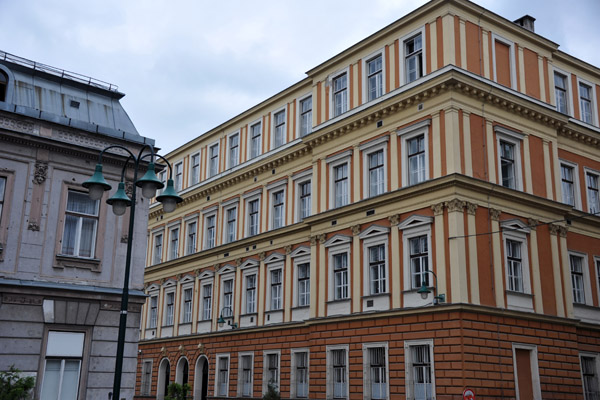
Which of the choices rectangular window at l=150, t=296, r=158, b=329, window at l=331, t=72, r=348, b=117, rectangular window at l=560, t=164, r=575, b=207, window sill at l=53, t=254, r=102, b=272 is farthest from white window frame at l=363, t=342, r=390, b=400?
rectangular window at l=150, t=296, r=158, b=329

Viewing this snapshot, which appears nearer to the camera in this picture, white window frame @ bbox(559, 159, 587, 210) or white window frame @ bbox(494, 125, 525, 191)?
white window frame @ bbox(494, 125, 525, 191)

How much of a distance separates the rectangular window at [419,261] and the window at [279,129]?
13.0 metres

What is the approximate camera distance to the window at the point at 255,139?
39938mm

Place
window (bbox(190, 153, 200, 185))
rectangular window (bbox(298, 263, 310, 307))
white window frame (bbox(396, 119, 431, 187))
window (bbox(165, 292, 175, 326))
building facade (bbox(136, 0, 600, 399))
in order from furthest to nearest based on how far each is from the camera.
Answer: window (bbox(190, 153, 200, 185))
window (bbox(165, 292, 175, 326))
rectangular window (bbox(298, 263, 310, 307))
white window frame (bbox(396, 119, 431, 187))
building facade (bbox(136, 0, 600, 399))

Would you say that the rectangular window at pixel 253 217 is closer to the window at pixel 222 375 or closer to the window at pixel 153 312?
the window at pixel 222 375

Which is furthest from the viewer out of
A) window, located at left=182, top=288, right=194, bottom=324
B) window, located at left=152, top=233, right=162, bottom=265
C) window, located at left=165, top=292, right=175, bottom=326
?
window, located at left=152, top=233, right=162, bottom=265

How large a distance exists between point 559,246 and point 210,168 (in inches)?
915

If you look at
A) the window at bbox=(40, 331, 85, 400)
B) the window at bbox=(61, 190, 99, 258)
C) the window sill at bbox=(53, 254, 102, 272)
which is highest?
the window at bbox=(61, 190, 99, 258)

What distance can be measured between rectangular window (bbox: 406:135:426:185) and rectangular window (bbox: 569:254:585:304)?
8265 millimetres

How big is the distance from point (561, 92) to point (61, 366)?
2574 cm

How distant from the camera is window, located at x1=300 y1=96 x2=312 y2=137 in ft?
118

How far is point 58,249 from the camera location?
20.1 meters

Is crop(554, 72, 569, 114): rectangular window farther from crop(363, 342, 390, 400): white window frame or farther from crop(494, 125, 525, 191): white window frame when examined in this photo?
crop(363, 342, 390, 400): white window frame

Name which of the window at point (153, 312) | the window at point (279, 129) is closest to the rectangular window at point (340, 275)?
the window at point (279, 129)
